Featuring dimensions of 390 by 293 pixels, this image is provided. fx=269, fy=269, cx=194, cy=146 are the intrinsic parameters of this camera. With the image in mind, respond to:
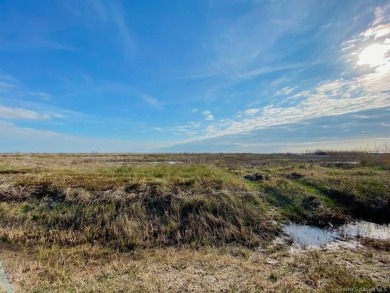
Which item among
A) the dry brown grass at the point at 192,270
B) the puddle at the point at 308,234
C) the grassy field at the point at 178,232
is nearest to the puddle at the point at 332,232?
the puddle at the point at 308,234

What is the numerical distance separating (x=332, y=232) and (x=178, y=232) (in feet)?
23.7

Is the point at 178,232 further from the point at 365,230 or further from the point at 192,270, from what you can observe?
the point at 365,230

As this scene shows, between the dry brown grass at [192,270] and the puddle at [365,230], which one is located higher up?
the puddle at [365,230]

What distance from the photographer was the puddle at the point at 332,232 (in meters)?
11.6

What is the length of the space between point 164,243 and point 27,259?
4956 millimetres

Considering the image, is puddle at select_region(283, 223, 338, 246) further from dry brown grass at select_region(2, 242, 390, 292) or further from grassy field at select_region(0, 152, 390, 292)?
dry brown grass at select_region(2, 242, 390, 292)

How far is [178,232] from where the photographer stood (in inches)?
463

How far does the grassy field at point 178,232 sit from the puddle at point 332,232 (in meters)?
0.73

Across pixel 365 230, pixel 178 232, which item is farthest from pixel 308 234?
pixel 178 232

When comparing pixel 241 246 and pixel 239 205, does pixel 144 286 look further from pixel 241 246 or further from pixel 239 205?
pixel 239 205

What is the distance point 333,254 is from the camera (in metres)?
9.82

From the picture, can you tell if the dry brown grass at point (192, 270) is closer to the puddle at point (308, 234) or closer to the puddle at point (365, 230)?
the puddle at point (308, 234)

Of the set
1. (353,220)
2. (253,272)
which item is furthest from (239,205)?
(353,220)

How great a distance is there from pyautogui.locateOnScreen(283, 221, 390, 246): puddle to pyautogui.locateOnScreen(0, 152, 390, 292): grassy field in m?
Answer: 0.73
